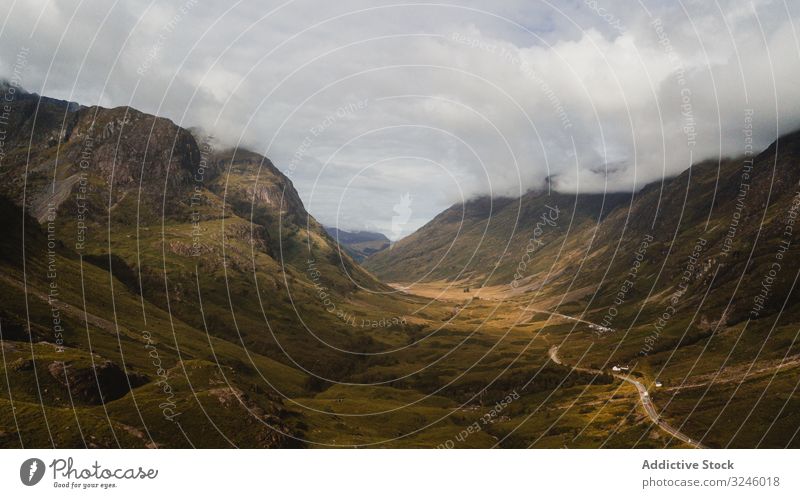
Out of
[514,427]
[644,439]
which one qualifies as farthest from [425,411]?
[644,439]

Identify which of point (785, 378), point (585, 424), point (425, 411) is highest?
point (785, 378)

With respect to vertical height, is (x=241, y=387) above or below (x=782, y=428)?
below

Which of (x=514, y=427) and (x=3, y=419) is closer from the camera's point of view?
(x=3, y=419)

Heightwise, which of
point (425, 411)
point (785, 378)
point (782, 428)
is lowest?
point (425, 411)

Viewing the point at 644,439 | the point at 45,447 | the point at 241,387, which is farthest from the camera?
the point at 644,439

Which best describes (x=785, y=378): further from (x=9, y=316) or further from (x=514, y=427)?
(x=9, y=316)

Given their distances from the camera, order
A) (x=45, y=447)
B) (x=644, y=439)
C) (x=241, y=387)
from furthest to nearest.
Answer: (x=644, y=439) < (x=241, y=387) < (x=45, y=447)

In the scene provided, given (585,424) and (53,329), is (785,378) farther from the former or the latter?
(53,329)
